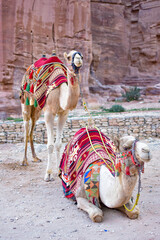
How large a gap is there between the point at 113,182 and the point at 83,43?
51.6ft

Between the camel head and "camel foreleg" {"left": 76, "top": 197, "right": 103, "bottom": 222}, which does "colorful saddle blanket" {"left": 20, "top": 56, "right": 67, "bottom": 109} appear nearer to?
the camel head

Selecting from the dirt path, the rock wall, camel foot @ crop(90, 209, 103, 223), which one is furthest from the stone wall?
camel foot @ crop(90, 209, 103, 223)

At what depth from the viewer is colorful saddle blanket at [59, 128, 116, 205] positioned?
10.5 ft

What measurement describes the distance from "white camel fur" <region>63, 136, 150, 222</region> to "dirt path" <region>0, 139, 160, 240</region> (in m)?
0.14

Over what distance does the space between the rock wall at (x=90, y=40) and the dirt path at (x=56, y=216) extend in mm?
8811

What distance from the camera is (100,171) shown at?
2.95 metres

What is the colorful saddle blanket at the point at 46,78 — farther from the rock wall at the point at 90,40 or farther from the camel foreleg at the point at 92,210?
the rock wall at the point at 90,40

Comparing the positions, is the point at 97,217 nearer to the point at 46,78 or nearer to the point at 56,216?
the point at 56,216

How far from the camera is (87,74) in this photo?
17.8m

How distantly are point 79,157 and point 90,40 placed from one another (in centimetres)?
1559

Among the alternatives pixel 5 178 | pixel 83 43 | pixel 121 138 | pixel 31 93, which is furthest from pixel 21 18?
pixel 121 138

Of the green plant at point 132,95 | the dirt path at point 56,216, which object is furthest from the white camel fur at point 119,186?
the green plant at point 132,95

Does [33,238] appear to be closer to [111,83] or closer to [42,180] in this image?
[42,180]

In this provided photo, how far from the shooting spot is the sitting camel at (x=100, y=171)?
2.44m
